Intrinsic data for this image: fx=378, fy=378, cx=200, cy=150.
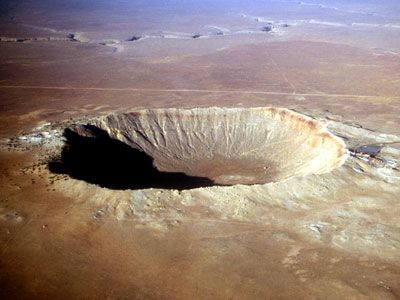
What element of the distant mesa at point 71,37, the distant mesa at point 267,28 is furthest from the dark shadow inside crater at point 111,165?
the distant mesa at point 267,28

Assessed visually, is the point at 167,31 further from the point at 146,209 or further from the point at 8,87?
the point at 146,209

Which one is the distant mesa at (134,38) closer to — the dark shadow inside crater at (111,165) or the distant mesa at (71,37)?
the distant mesa at (71,37)

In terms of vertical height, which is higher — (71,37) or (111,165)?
(71,37)

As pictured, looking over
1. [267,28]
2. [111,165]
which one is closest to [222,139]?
[111,165]

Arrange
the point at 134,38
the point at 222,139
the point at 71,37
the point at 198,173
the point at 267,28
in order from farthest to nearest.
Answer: the point at 267,28 → the point at 134,38 → the point at 71,37 → the point at 222,139 → the point at 198,173

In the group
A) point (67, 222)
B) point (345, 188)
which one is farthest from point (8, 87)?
point (345, 188)

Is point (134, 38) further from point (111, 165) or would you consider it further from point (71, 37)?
point (111, 165)
